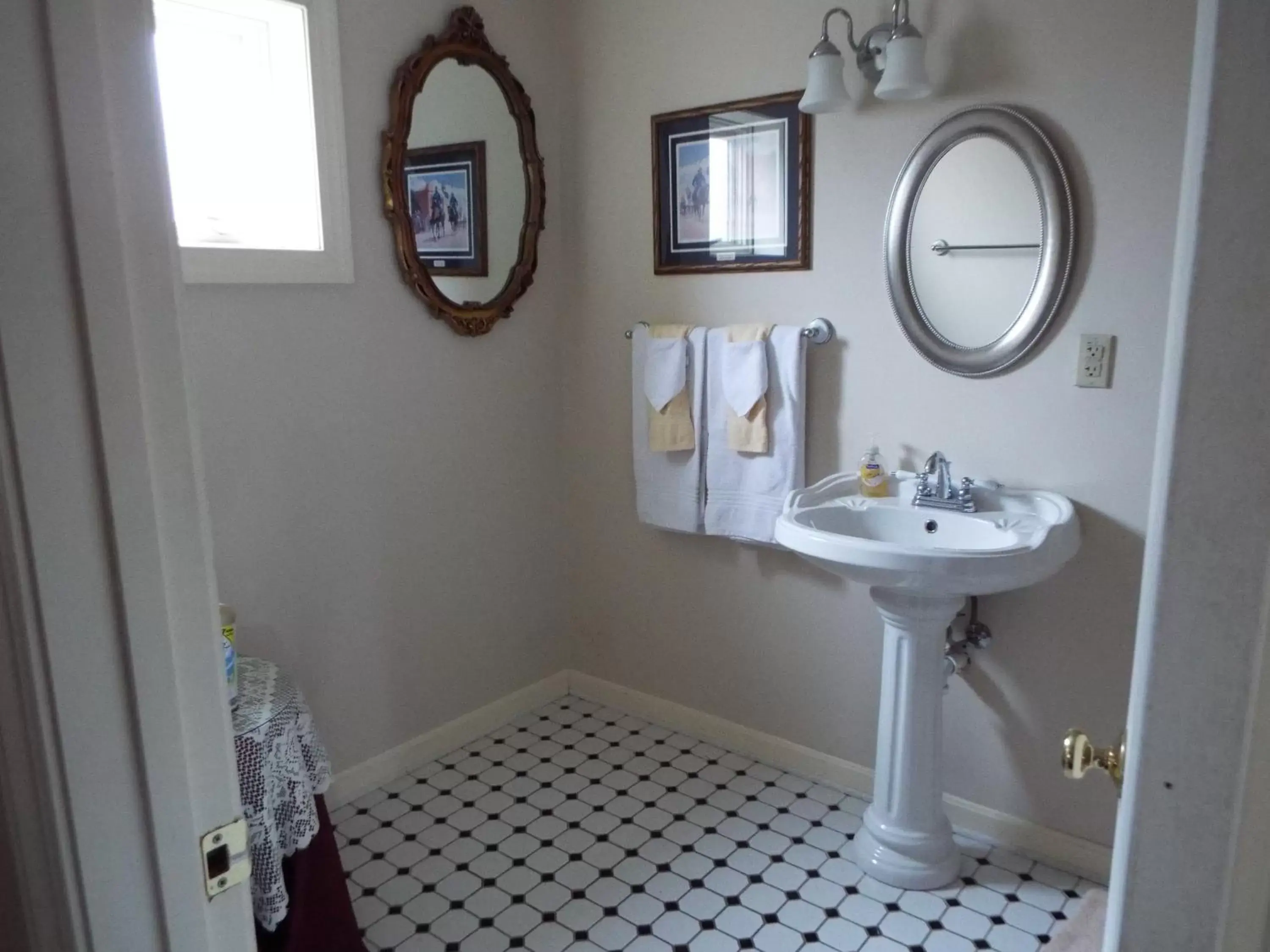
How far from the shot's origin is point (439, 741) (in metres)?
2.83

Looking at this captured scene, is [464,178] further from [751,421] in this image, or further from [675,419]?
[751,421]

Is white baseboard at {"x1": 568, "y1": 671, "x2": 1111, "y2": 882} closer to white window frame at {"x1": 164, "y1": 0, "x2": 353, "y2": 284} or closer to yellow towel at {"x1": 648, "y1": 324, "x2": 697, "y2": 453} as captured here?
yellow towel at {"x1": 648, "y1": 324, "x2": 697, "y2": 453}

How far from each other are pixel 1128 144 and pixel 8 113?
6.72 feet

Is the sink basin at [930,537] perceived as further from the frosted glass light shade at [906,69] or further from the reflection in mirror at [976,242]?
the frosted glass light shade at [906,69]

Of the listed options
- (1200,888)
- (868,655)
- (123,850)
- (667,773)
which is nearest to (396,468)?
(667,773)

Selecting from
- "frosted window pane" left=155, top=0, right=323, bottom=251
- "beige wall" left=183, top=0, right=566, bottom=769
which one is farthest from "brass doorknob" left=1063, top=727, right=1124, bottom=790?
"frosted window pane" left=155, top=0, right=323, bottom=251

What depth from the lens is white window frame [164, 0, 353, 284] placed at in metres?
2.20

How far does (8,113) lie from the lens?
58 centimetres

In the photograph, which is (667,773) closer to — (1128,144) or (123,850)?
(1128,144)

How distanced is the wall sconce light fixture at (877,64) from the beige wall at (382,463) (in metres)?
1.02

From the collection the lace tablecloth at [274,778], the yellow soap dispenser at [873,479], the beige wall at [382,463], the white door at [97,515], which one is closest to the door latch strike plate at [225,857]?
the white door at [97,515]

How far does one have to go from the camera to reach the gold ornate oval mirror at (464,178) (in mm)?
2502

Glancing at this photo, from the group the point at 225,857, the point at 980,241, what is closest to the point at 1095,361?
the point at 980,241

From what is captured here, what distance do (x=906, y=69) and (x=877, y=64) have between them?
177mm
